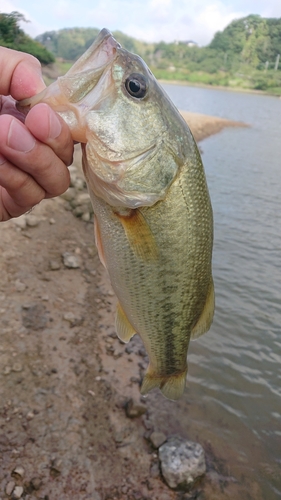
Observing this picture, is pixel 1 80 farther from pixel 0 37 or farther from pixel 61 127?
pixel 0 37

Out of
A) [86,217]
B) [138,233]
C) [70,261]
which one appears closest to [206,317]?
[138,233]

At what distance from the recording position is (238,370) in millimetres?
5430

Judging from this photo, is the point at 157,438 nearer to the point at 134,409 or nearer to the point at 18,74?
the point at 134,409

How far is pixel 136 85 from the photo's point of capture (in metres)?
Result: 1.78

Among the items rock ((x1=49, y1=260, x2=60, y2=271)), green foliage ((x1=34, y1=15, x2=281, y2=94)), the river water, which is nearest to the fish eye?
the river water

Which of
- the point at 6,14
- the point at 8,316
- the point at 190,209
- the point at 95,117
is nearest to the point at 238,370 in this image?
the point at 8,316

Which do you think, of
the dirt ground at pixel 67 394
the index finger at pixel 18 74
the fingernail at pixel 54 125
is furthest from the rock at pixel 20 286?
the fingernail at pixel 54 125

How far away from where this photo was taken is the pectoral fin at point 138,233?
1895mm

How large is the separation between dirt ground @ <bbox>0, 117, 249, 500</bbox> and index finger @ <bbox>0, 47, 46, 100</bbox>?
9.81ft

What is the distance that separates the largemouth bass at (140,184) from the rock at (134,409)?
2.22 m

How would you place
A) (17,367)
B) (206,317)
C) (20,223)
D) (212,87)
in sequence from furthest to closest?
(212,87)
(20,223)
(17,367)
(206,317)

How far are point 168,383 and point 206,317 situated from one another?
58 cm

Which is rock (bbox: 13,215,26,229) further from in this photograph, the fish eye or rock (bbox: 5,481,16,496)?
the fish eye

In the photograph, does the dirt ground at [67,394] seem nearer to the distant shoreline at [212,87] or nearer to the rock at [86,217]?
the rock at [86,217]
